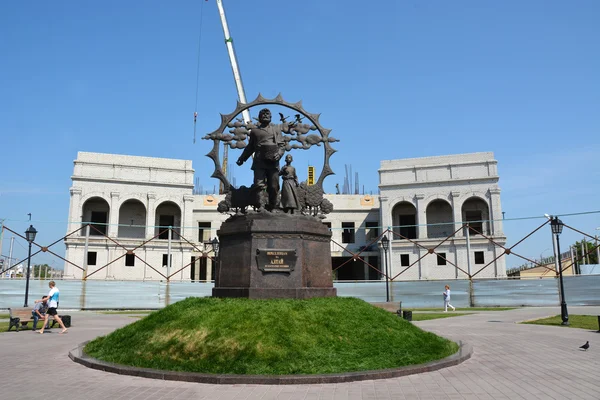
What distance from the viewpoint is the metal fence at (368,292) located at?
2423cm

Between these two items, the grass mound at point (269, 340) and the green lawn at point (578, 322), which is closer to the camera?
the grass mound at point (269, 340)

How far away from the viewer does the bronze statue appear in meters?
11.0

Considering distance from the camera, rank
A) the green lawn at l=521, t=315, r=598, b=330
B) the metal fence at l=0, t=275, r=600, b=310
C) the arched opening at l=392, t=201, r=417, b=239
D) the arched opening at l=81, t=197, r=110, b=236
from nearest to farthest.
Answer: the green lawn at l=521, t=315, r=598, b=330, the metal fence at l=0, t=275, r=600, b=310, the arched opening at l=81, t=197, r=110, b=236, the arched opening at l=392, t=201, r=417, b=239

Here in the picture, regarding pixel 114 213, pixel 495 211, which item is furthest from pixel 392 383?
pixel 114 213

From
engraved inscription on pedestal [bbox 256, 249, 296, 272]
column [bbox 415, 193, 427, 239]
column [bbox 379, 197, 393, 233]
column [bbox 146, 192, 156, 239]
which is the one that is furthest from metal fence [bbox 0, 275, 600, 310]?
column [bbox 379, 197, 393, 233]

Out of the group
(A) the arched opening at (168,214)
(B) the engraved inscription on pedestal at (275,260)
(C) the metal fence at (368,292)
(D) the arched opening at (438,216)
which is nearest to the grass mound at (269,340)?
(B) the engraved inscription on pedestal at (275,260)

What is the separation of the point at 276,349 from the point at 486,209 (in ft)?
153

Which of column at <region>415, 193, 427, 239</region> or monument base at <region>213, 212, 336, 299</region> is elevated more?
column at <region>415, 193, 427, 239</region>

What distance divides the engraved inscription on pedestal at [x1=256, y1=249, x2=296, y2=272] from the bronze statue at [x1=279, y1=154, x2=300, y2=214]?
56.0 inches

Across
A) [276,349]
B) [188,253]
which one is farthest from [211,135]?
[188,253]

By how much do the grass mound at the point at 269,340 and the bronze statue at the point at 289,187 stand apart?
242 centimetres

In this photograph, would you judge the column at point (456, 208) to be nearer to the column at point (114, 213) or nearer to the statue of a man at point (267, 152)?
the column at point (114, 213)

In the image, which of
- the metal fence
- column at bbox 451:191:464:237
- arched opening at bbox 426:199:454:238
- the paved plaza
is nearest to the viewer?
the paved plaza

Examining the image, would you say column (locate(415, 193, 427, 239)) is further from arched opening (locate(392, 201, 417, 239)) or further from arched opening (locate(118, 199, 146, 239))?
arched opening (locate(118, 199, 146, 239))
